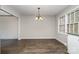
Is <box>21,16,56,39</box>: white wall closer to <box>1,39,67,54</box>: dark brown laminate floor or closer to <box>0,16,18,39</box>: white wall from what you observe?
<box>0,16,18,39</box>: white wall

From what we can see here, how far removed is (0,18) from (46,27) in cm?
474

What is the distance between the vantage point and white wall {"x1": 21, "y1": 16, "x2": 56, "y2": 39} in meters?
11.1

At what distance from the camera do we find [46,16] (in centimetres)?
1116

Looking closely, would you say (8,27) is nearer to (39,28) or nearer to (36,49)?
(39,28)

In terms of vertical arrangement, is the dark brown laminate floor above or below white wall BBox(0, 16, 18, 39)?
below

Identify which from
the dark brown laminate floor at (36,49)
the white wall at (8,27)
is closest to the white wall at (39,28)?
the white wall at (8,27)

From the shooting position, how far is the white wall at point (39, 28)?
11109 mm

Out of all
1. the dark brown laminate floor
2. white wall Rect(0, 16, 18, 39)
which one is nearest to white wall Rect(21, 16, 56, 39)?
white wall Rect(0, 16, 18, 39)

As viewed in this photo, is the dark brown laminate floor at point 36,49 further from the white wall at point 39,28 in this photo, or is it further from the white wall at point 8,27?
the white wall at point 8,27

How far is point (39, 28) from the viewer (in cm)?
1120

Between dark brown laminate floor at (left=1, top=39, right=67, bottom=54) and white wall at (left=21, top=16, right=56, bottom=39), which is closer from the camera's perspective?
dark brown laminate floor at (left=1, top=39, right=67, bottom=54)
